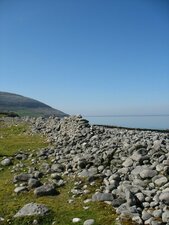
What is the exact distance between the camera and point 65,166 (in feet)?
76.6

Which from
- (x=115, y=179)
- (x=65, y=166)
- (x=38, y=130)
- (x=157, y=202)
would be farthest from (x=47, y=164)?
(x=38, y=130)

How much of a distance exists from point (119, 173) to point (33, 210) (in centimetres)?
533

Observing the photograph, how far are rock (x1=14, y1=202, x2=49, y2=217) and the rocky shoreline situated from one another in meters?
2.08

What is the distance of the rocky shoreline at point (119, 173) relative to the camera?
1480 cm

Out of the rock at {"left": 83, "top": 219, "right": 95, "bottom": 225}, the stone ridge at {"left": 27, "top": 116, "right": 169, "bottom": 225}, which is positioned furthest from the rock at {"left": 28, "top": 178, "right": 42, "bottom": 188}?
the rock at {"left": 83, "top": 219, "right": 95, "bottom": 225}

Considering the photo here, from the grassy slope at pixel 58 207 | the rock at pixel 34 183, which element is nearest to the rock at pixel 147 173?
the grassy slope at pixel 58 207

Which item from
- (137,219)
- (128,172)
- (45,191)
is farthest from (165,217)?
(45,191)

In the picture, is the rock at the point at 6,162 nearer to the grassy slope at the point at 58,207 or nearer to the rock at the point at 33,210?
the grassy slope at the point at 58,207

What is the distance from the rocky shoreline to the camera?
48.5ft

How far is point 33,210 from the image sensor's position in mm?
15664

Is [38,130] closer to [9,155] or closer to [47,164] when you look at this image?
[9,155]

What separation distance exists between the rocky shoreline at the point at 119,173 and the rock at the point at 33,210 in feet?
6.82

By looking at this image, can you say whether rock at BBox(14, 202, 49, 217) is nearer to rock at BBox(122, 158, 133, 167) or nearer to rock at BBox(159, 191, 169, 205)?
rock at BBox(159, 191, 169, 205)

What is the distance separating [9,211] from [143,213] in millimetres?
5600
